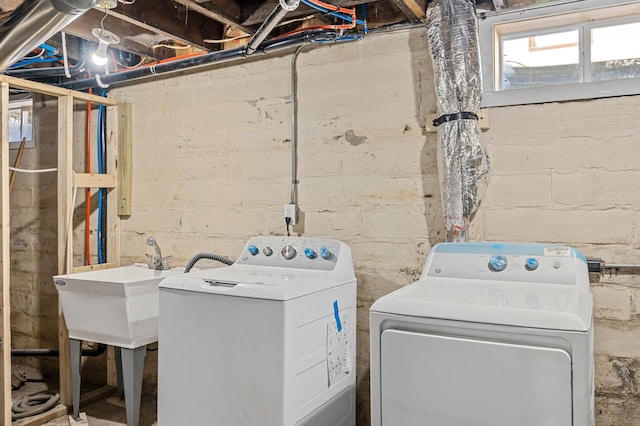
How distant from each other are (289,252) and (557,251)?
1154 millimetres

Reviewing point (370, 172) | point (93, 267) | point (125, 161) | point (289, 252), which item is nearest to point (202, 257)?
point (289, 252)

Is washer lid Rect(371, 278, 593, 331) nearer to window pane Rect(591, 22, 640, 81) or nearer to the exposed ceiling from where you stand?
window pane Rect(591, 22, 640, 81)

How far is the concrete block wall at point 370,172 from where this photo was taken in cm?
201

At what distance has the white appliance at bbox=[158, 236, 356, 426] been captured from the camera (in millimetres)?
1798

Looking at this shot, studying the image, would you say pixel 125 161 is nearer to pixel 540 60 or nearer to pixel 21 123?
pixel 21 123

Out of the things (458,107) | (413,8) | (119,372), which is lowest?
(119,372)

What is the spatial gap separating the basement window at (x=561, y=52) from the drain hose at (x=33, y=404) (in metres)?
2.95

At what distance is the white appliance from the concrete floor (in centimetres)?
95

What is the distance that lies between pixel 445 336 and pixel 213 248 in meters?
1.83

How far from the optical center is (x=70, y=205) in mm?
2955

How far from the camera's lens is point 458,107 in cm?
208

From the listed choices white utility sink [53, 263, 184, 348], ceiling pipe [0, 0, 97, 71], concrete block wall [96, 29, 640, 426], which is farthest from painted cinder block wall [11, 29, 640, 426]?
ceiling pipe [0, 0, 97, 71]

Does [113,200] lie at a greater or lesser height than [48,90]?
lesser

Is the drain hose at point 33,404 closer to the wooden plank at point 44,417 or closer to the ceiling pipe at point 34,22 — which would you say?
the wooden plank at point 44,417
